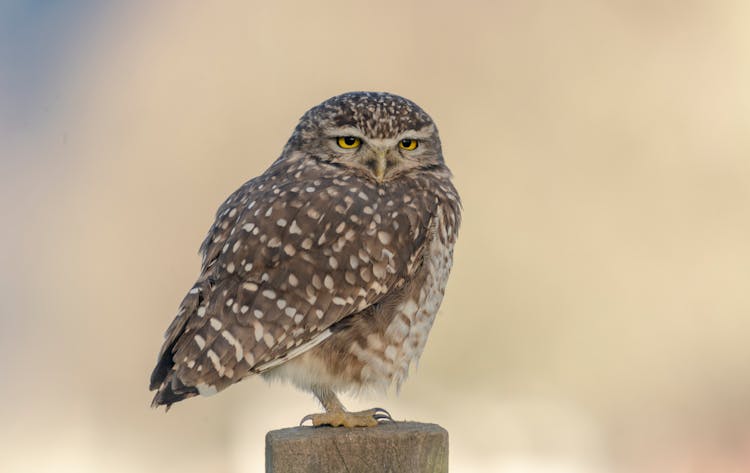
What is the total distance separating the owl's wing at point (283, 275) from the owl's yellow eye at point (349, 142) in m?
0.21

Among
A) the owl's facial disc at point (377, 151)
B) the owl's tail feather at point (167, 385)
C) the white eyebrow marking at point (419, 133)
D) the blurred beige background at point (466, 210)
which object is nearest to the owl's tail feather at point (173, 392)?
the owl's tail feather at point (167, 385)

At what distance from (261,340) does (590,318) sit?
615 cm

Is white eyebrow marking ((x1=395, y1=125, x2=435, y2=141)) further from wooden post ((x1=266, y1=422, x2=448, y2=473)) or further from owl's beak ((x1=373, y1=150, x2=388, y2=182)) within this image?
wooden post ((x1=266, y1=422, x2=448, y2=473))

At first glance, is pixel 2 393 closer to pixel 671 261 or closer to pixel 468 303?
pixel 468 303

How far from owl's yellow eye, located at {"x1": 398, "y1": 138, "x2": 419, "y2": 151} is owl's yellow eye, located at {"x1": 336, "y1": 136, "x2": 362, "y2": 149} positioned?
0.49 feet

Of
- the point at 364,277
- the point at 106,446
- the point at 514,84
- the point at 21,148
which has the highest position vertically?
the point at 514,84

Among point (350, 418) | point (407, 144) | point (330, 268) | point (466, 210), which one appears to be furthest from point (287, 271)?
point (466, 210)

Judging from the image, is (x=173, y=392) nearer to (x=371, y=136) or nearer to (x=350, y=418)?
(x=350, y=418)

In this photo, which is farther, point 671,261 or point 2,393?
point 671,261

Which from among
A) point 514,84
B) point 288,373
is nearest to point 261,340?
point 288,373

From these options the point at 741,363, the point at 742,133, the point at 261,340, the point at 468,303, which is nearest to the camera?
the point at 261,340

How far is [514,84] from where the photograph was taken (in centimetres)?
1135

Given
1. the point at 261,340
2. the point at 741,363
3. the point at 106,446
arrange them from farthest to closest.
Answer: the point at 741,363 < the point at 106,446 < the point at 261,340

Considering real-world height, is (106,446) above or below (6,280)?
below
